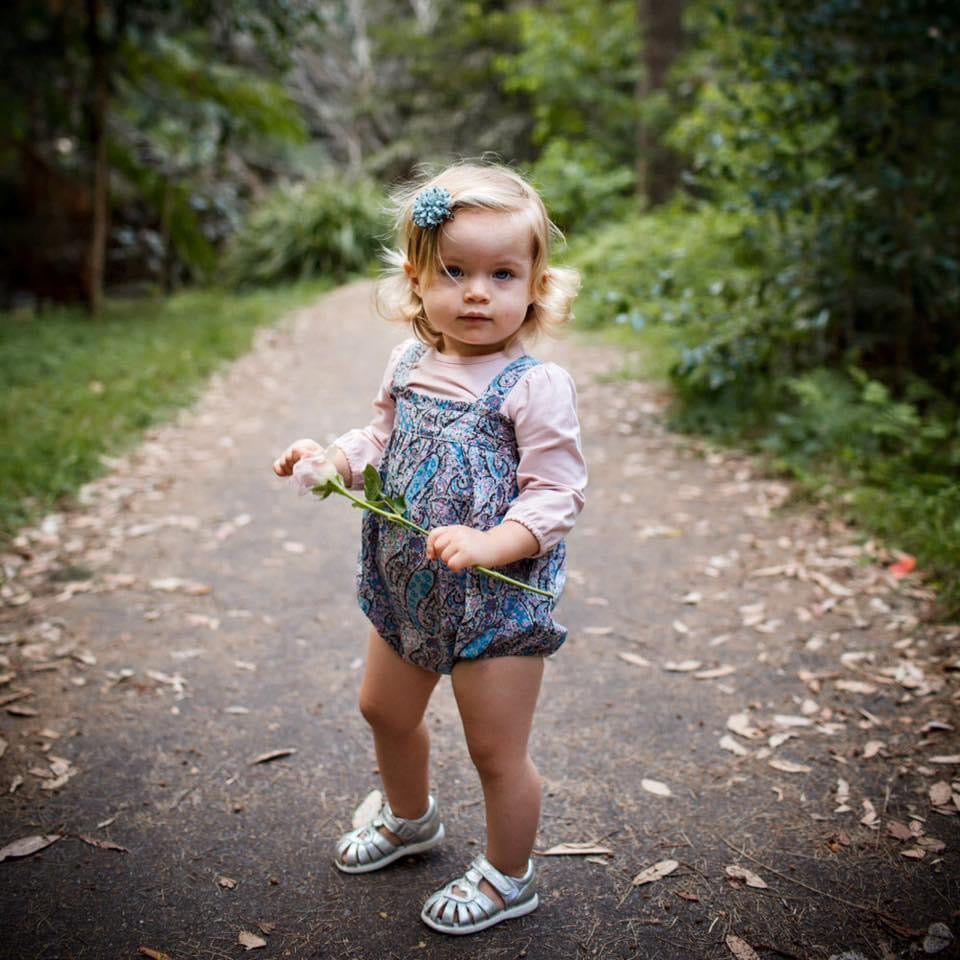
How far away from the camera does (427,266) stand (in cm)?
184

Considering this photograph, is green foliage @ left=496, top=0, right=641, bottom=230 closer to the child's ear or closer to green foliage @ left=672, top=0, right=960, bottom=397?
green foliage @ left=672, top=0, right=960, bottom=397

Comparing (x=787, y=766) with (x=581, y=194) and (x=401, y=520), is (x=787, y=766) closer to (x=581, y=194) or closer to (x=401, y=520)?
(x=401, y=520)

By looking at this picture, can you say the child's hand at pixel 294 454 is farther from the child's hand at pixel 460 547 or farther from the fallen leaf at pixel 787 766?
the fallen leaf at pixel 787 766

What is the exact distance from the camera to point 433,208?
69.5 inches

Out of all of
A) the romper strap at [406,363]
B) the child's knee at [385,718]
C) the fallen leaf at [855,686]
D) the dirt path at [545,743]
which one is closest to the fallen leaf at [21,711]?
the dirt path at [545,743]

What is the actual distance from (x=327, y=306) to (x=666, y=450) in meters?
6.27

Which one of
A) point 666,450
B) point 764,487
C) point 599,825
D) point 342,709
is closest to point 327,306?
point 666,450

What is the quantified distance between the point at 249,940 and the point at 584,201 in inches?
423

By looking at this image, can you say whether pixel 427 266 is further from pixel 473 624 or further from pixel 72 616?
pixel 72 616

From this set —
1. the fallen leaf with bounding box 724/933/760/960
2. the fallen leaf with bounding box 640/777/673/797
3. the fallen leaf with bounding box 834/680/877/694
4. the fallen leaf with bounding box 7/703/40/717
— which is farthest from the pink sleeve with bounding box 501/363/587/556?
the fallen leaf with bounding box 7/703/40/717

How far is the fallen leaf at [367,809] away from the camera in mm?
2416

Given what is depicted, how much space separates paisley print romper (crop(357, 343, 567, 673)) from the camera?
5.98 ft

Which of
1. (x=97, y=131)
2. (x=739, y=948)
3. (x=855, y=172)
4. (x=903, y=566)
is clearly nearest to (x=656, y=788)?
(x=739, y=948)

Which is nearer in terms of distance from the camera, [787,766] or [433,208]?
[433,208]
